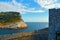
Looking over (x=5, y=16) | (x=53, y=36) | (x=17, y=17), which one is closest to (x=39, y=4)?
(x=17, y=17)

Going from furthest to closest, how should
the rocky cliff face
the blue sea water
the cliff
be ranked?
the rocky cliff face
the blue sea water
the cliff

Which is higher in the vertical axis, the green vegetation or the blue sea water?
the green vegetation

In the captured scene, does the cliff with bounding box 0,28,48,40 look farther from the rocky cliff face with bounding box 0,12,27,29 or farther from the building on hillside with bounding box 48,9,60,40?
the building on hillside with bounding box 48,9,60,40

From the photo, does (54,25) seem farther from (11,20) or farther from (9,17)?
(9,17)

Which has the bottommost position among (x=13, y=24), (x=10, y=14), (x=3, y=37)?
(x=3, y=37)

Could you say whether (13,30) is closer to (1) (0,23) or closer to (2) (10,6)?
(1) (0,23)

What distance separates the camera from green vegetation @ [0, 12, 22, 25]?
10.5 m

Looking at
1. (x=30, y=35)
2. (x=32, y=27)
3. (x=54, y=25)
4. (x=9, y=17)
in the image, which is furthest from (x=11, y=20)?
(x=54, y=25)

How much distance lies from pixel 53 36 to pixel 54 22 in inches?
29.3

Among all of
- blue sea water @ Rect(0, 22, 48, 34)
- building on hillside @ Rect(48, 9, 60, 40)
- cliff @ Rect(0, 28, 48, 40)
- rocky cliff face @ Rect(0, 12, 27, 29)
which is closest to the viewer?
building on hillside @ Rect(48, 9, 60, 40)

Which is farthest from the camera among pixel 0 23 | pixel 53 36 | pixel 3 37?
pixel 0 23

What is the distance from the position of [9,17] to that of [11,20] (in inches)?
9.6

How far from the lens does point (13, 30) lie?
10.5 metres

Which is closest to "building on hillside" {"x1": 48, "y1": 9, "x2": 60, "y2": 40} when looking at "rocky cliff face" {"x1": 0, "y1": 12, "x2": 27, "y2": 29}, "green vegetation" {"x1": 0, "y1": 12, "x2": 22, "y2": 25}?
"rocky cliff face" {"x1": 0, "y1": 12, "x2": 27, "y2": 29}
